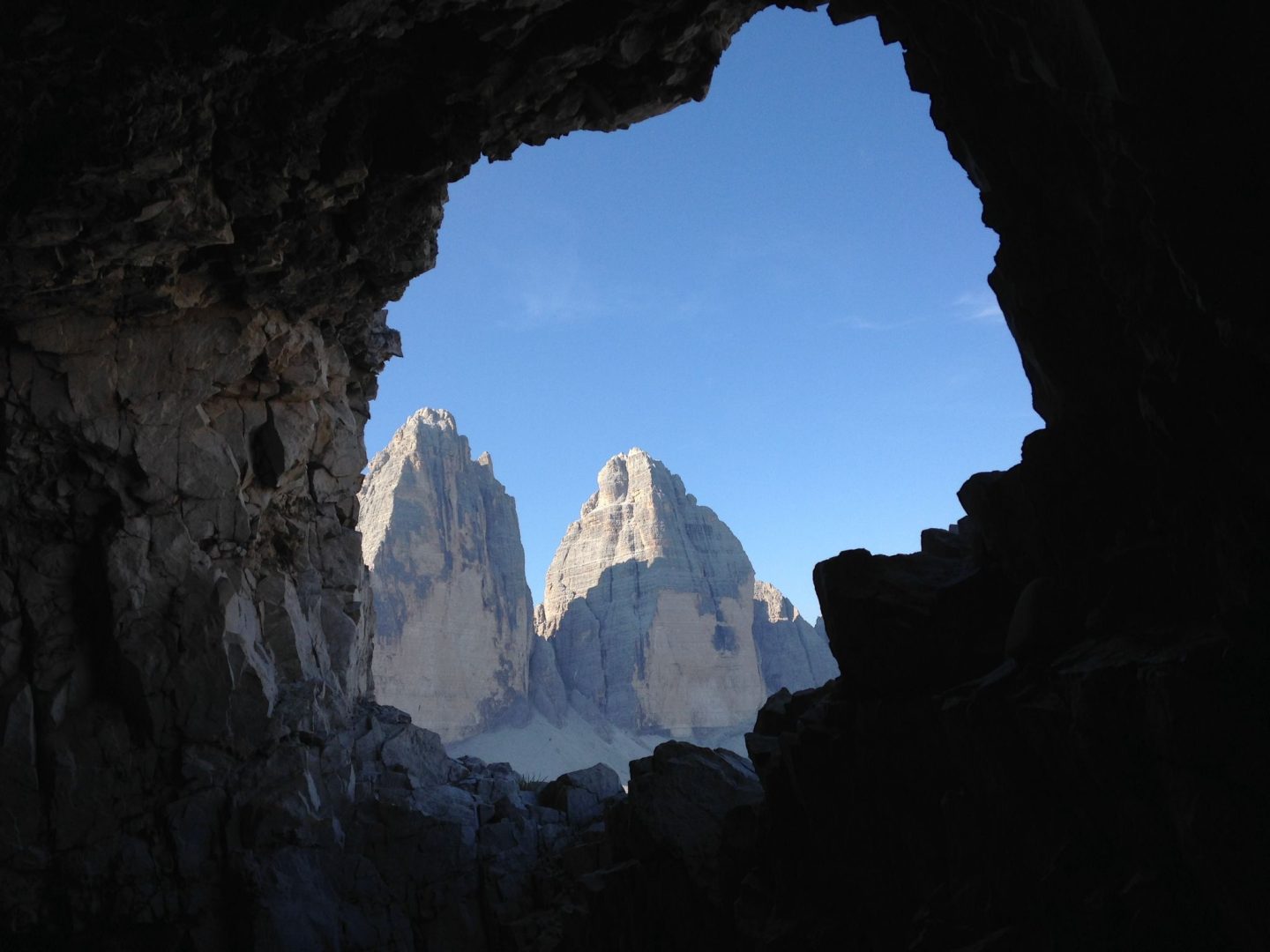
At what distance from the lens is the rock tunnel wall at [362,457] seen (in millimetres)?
8883

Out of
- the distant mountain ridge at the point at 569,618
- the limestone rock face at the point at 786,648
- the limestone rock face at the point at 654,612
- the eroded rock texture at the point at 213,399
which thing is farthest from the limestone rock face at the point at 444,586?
the eroded rock texture at the point at 213,399

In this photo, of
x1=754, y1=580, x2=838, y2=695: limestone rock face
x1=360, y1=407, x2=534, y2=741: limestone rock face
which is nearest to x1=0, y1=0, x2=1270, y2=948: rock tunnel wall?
x1=360, y1=407, x2=534, y2=741: limestone rock face

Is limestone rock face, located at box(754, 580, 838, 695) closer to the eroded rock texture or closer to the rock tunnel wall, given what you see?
the rock tunnel wall

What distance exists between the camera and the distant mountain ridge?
95438mm

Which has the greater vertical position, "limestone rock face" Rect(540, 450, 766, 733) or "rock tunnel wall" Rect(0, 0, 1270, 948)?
"limestone rock face" Rect(540, 450, 766, 733)

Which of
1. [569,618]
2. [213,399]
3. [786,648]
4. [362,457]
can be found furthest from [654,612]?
[213,399]

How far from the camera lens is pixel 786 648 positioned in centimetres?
12119

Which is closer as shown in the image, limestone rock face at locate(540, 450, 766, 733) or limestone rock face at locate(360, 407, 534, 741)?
limestone rock face at locate(360, 407, 534, 741)

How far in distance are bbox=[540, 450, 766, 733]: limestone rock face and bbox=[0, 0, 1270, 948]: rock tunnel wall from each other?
8375 centimetres

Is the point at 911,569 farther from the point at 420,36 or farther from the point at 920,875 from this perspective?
the point at 420,36

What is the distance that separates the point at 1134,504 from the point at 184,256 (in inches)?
814

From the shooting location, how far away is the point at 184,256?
20812 mm

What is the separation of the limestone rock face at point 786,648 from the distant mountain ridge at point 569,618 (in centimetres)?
26

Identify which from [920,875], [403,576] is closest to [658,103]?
[920,875]
